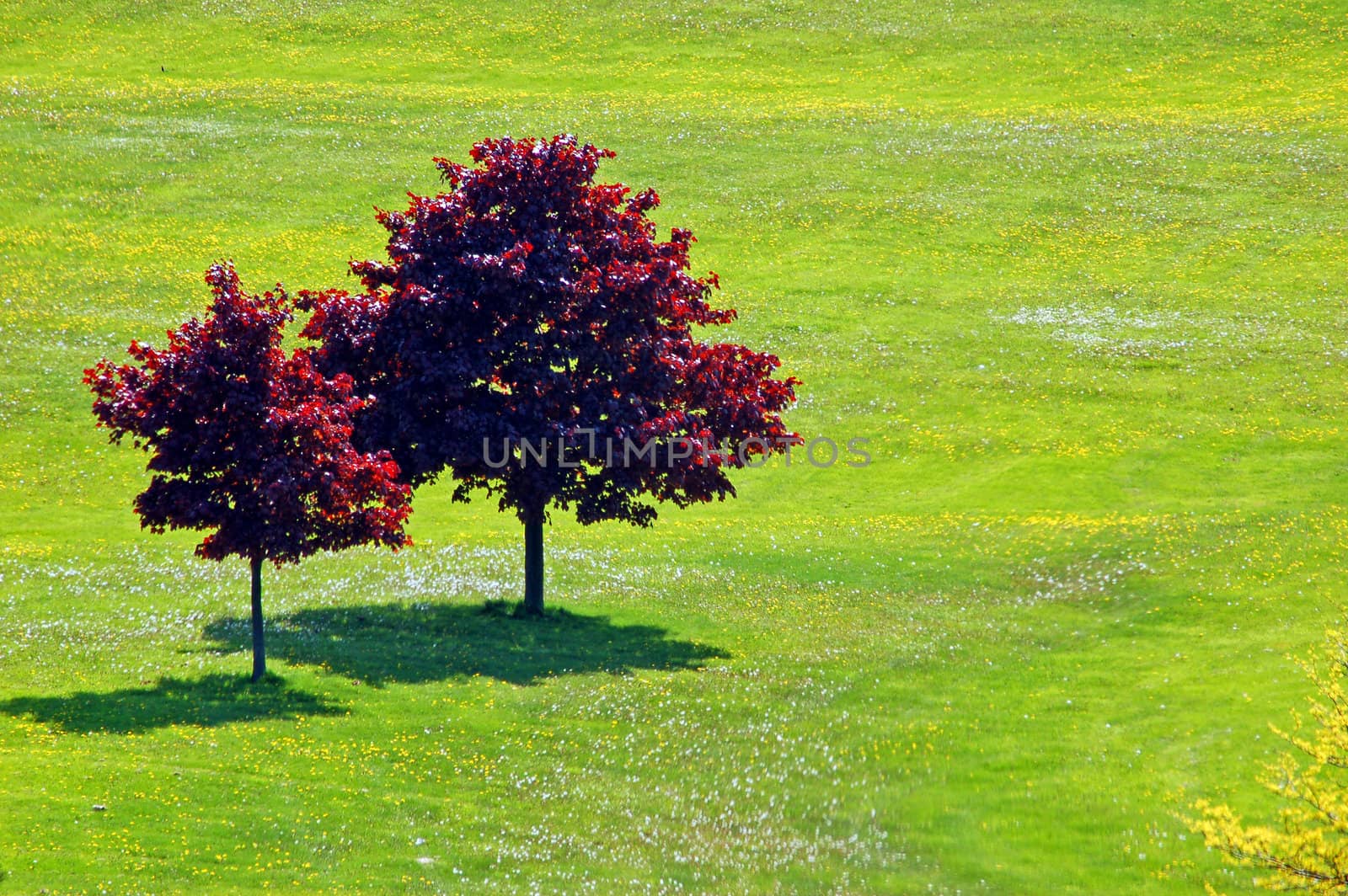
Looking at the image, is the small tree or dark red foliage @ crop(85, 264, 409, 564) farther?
dark red foliage @ crop(85, 264, 409, 564)

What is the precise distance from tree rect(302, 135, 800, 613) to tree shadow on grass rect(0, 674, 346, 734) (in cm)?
759

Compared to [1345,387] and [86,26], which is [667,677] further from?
[86,26]

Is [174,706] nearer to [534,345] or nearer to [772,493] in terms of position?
[534,345]

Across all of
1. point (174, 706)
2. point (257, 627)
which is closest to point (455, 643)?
point (257, 627)

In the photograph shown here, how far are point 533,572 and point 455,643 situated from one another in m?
3.66

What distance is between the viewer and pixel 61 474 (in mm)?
50719

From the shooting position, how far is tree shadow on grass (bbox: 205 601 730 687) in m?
33.0

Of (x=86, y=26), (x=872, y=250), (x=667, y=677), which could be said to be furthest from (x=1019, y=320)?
(x=86, y=26)

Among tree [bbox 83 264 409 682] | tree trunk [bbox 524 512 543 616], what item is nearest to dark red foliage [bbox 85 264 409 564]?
tree [bbox 83 264 409 682]

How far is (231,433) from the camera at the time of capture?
95.5 feet

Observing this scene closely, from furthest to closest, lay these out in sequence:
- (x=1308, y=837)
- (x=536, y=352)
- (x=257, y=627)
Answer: (x=536, y=352) < (x=257, y=627) < (x=1308, y=837)

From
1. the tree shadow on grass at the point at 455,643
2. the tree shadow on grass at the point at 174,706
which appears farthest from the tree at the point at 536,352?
the tree shadow on grass at the point at 174,706

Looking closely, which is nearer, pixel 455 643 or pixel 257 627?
pixel 257 627

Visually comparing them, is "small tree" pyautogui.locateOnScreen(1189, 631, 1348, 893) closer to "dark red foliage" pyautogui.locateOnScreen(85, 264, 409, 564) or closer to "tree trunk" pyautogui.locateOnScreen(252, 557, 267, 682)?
"dark red foliage" pyautogui.locateOnScreen(85, 264, 409, 564)
